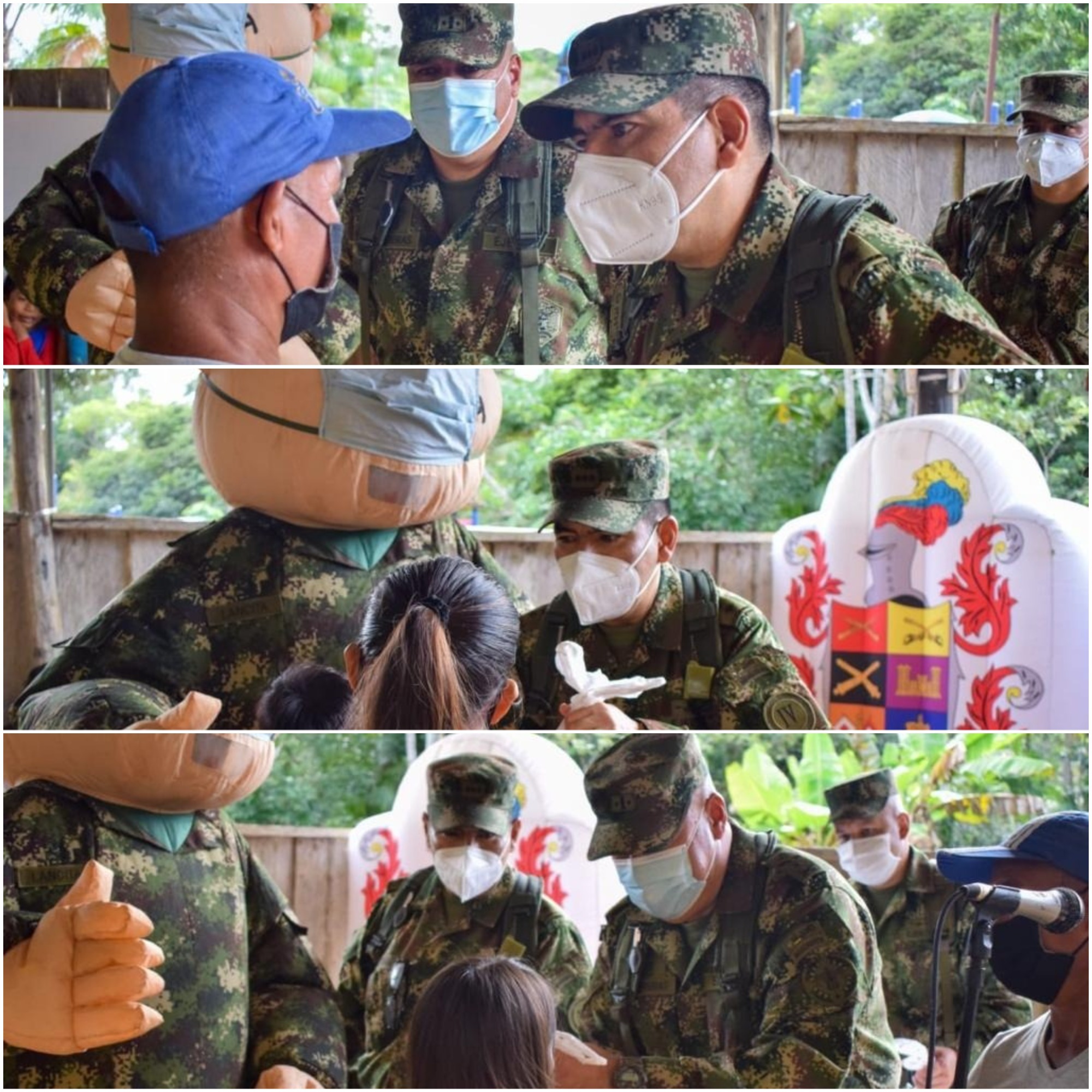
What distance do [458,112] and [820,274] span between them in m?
0.46

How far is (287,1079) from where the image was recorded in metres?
2.11

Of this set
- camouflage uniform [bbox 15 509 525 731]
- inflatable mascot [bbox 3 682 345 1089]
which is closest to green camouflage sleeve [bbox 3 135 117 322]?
camouflage uniform [bbox 15 509 525 731]

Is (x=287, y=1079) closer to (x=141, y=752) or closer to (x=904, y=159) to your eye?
(x=141, y=752)

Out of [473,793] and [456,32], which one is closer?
[456,32]

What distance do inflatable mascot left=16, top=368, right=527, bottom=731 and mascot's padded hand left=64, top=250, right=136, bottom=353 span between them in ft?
0.39

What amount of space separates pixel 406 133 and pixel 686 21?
34 centimetres

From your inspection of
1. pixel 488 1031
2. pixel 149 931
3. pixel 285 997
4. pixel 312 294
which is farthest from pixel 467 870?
pixel 312 294

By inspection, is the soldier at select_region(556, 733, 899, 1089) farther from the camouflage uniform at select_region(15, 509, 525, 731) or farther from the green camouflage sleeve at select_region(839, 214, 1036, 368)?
the green camouflage sleeve at select_region(839, 214, 1036, 368)

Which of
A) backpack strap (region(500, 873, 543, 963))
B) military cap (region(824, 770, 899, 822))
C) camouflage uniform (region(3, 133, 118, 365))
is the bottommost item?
backpack strap (region(500, 873, 543, 963))

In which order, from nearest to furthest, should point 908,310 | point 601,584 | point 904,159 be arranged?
point 908,310 < point 904,159 < point 601,584

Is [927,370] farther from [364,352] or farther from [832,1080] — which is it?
[832,1080]

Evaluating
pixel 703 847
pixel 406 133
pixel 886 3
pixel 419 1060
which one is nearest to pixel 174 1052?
pixel 419 1060

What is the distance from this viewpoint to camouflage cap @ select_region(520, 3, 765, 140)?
168 cm

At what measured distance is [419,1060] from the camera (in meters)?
2.09
